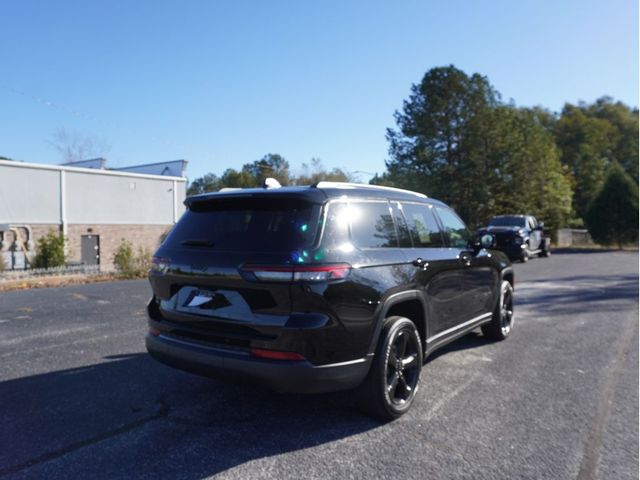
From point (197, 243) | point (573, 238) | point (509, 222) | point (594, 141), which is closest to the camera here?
point (197, 243)

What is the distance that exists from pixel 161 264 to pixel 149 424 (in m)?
1.20

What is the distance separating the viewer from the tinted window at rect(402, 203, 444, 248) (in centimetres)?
458

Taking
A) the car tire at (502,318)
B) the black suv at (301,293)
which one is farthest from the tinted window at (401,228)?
the car tire at (502,318)

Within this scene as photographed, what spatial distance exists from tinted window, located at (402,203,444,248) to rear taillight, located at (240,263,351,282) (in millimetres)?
1392

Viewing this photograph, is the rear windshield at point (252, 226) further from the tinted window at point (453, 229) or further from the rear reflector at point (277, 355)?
the tinted window at point (453, 229)

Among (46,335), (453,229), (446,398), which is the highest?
(453,229)

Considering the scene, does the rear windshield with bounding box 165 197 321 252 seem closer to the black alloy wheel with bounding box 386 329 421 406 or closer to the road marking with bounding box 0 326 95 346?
the black alloy wheel with bounding box 386 329 421 406

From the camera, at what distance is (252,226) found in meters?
3.60

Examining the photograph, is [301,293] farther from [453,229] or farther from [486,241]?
[486,241]

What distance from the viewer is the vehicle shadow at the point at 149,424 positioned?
122 inches

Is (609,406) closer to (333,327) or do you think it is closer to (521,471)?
(521,471)

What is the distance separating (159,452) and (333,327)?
1386mm

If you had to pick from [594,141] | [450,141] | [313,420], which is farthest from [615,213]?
[313,420]

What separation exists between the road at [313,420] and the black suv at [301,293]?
0.44 meters
